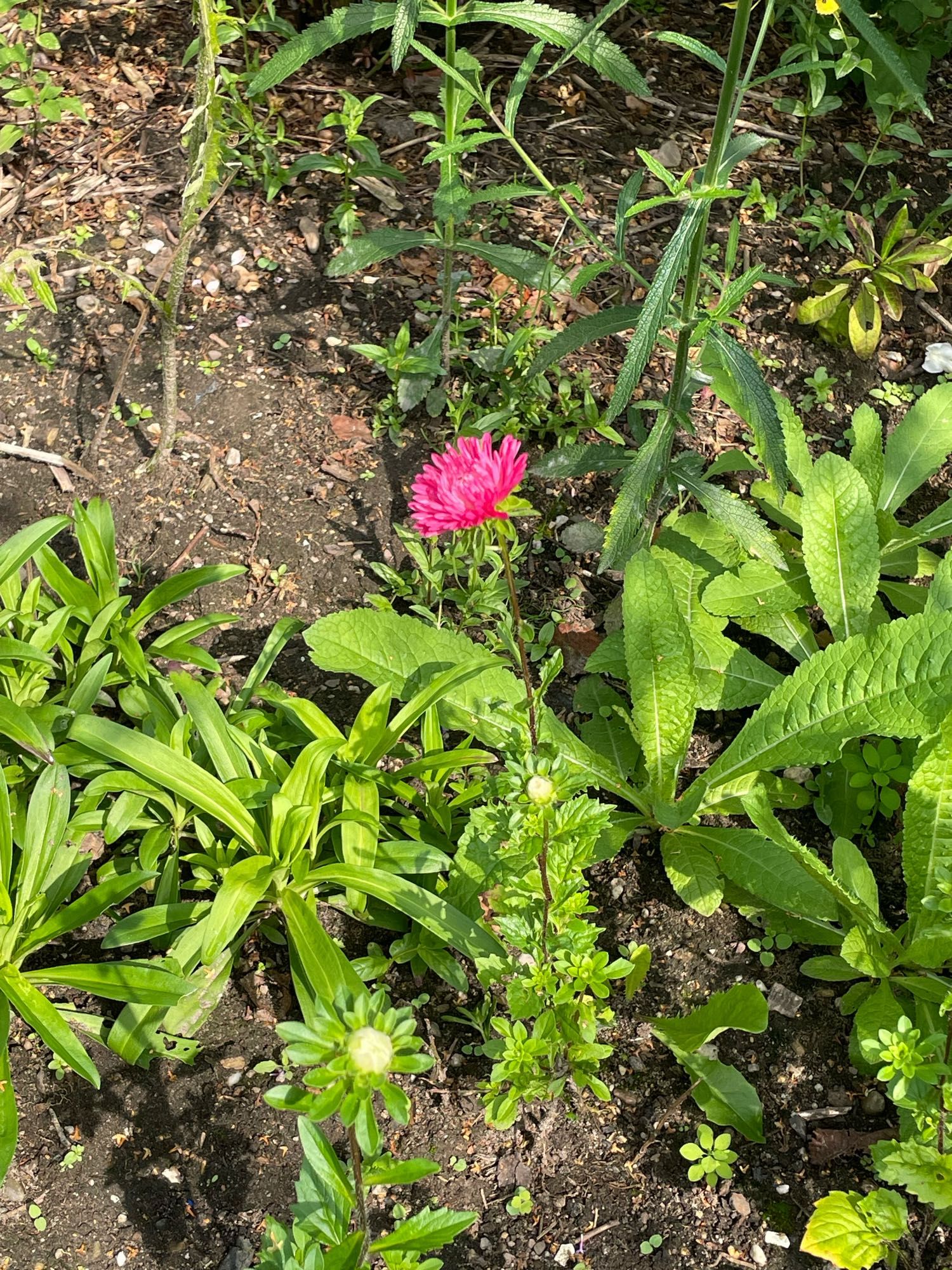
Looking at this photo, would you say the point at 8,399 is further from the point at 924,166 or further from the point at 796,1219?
the point at 924,166

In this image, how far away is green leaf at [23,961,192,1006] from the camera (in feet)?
6.95

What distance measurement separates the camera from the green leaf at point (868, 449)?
2912 millimetres

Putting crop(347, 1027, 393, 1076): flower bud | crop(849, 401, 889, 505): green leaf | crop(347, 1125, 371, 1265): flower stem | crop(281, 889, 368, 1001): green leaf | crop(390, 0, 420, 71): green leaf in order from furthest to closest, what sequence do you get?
crop(849, 401, 889, 505): green leaf, crop(390, 0, 420, 71): green leaf, crop(281, 889, 368, 1001): green leaf, crop(347, 1125, 371, 1265): flower stem, crop(347, 1027, 393, 1076): flower bud

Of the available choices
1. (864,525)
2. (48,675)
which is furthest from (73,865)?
(864,525)

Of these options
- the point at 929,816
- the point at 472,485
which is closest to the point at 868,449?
the point at 929,816

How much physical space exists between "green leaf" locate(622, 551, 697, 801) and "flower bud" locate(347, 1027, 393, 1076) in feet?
4.48

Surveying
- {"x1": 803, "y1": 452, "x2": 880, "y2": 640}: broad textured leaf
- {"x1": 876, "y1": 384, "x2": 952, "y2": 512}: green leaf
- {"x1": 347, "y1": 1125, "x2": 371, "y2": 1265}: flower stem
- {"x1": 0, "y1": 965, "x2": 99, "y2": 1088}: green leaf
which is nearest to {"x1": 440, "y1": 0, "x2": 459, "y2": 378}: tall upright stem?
{"x1": 803, "y1": 452, "x2": 880, "y2": 640}: broad textured leaf

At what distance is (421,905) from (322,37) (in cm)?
196

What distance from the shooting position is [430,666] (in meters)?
2.57

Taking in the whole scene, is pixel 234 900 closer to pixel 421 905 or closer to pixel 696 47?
pixel 421 905

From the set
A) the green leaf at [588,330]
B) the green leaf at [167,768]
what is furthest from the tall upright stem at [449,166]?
the green leaf at [167,768]

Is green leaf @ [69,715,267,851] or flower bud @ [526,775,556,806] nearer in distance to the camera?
flower bud @ [526,775,556,806]

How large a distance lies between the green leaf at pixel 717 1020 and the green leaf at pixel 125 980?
0.96 meters

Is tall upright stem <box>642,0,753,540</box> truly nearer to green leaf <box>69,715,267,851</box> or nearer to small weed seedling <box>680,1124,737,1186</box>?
green leaf <box>69,715,267,851</box>
